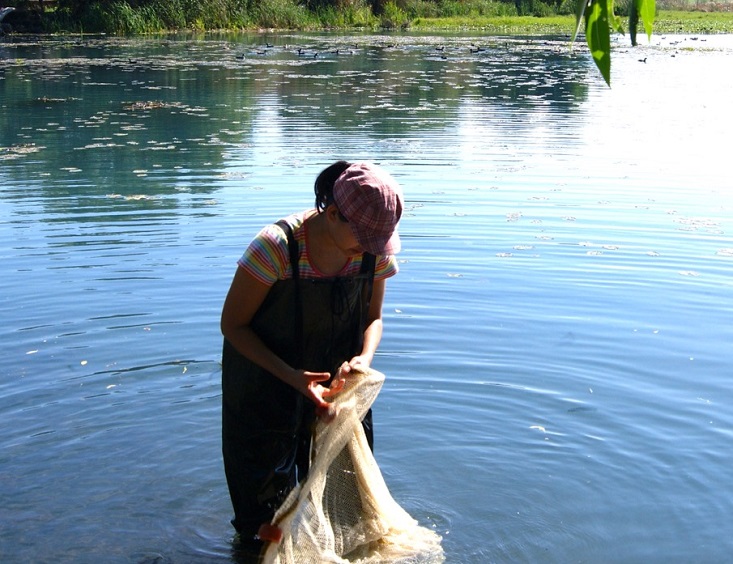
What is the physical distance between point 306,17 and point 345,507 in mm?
53047

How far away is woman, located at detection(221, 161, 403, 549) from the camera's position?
11.5 ft

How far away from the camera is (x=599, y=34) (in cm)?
185

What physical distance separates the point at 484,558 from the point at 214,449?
170cm

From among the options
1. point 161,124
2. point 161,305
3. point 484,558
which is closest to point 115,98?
point 161,124

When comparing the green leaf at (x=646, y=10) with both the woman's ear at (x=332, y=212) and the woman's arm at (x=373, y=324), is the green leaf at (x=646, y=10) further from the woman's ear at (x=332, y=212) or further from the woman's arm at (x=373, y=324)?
the woman's arm at (x=373, y=324)

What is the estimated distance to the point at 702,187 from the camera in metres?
12.4

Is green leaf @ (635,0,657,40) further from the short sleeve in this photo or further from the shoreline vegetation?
the shoreline vegetation

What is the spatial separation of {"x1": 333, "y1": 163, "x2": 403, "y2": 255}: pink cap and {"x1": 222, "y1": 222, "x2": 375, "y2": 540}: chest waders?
24 cm

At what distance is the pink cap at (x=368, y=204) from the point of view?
343 centimetres

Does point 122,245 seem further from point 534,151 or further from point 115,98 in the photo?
point 115,98

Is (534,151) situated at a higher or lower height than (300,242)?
lower

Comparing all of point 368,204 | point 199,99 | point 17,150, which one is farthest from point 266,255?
point 199,99

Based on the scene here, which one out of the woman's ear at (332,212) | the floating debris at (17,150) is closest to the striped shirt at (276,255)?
the woman's ear at (332,212)

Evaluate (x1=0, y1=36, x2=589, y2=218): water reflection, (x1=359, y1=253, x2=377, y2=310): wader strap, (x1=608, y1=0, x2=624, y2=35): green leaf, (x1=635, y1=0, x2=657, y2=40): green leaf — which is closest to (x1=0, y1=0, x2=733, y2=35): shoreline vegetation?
(x1=0, y1=36, x2=589, y2=218): water reflection
